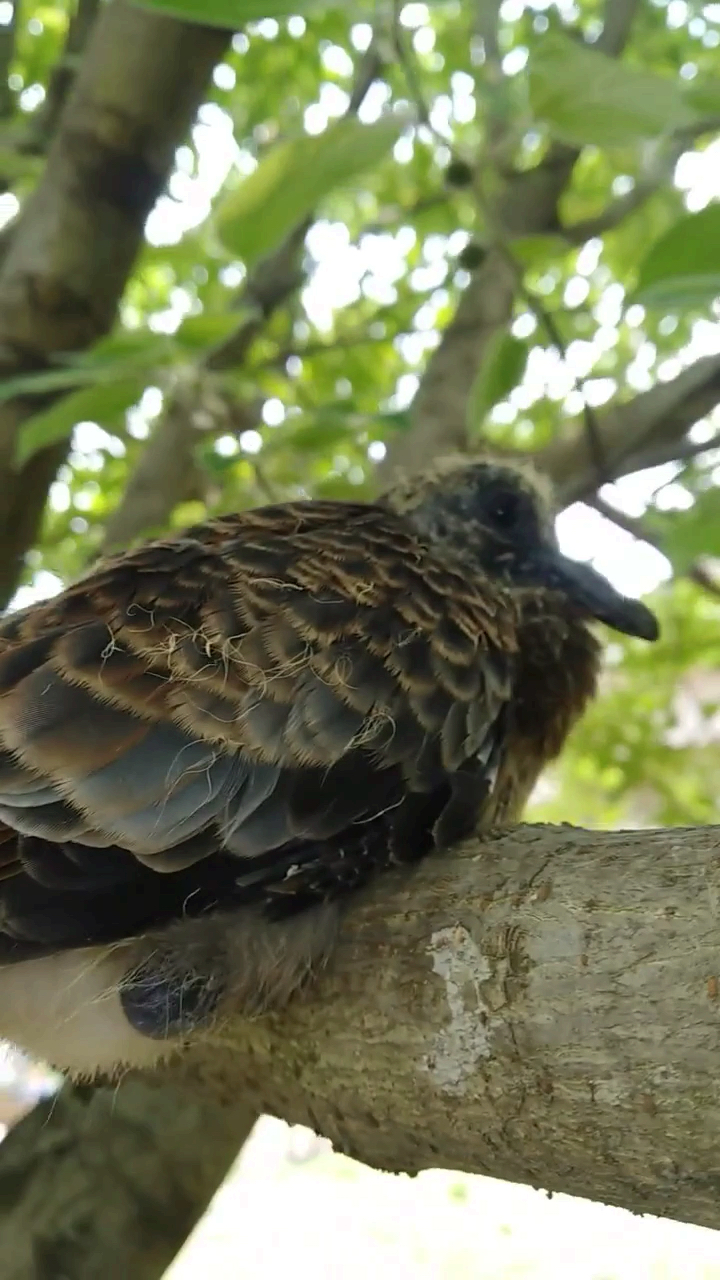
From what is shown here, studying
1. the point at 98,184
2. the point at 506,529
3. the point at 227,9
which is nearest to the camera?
the point at 227,9

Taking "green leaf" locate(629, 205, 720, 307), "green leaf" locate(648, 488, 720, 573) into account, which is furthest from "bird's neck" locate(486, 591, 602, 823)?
"green leaf" locate(629, 205, 720, 307)

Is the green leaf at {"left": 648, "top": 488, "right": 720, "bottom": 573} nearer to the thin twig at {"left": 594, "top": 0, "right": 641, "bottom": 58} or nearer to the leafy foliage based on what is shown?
the leafy foliage

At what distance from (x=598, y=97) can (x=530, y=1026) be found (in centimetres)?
33

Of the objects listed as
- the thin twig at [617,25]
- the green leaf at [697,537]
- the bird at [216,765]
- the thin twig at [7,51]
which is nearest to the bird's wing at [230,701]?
the bird at [216,765]

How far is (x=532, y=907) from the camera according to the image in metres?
0.40

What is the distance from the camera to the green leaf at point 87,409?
23.4 inches

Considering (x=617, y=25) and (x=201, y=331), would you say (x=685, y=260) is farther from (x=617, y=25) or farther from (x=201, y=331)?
(x=617, y=25)

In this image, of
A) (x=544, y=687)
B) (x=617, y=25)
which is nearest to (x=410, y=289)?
(x=617, y=25)

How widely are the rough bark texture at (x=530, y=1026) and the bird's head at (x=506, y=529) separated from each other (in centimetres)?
23

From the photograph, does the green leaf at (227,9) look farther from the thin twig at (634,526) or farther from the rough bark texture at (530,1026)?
the thin twig at (634,526)

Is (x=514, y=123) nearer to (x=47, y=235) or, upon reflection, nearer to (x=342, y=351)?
(x=47, y=235)

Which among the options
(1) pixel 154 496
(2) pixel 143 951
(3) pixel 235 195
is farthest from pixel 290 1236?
(3) pixel 235 195

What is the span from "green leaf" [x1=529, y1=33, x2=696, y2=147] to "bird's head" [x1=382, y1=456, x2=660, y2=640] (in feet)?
0.96

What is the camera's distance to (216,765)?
42cm
